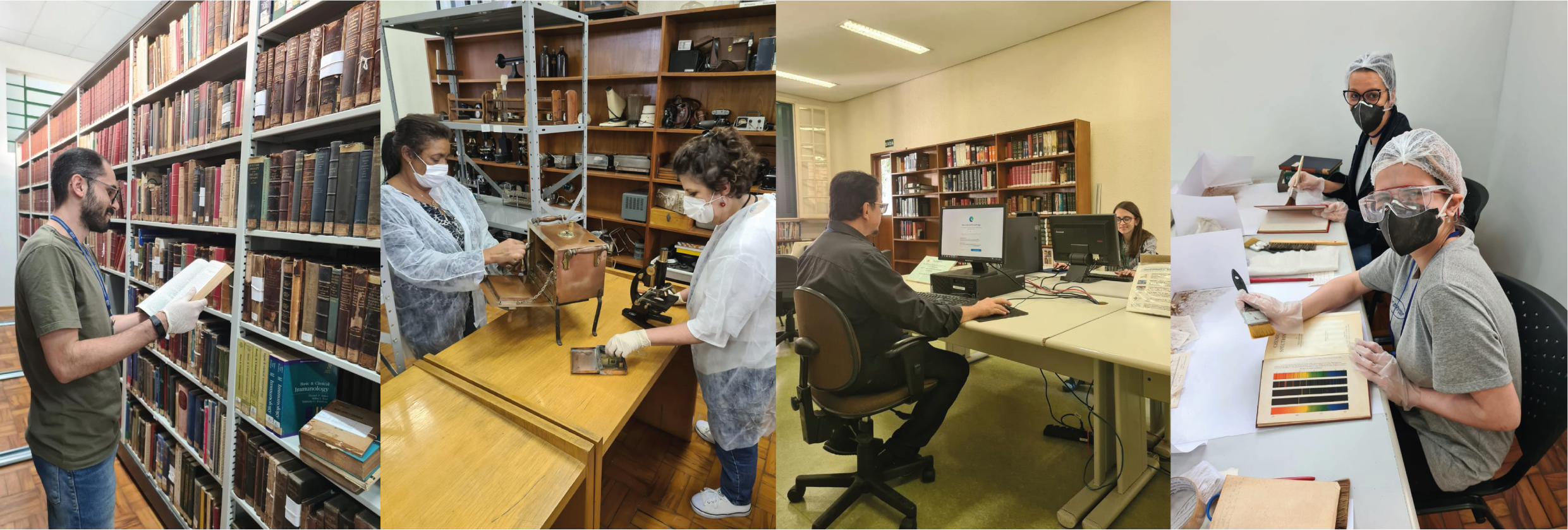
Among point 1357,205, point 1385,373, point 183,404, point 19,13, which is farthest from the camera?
point 183,404

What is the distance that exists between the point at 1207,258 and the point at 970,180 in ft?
2.00

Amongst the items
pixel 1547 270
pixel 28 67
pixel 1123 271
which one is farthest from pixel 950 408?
pixel 28 67

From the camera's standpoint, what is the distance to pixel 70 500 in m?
1.33

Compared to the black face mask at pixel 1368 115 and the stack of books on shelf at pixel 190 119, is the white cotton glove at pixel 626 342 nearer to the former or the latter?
the stack of books on shelf at pixel 190 119

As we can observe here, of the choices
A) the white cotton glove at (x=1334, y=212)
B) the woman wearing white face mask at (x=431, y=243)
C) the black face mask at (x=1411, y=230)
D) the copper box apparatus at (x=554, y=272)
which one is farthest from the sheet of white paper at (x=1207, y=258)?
the woman wearing white face mask at (x=431, y=243)

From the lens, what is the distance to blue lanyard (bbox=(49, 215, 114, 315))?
119cm

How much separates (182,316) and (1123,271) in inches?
77.3

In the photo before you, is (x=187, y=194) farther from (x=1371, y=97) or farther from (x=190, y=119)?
(x=1371, y=97)

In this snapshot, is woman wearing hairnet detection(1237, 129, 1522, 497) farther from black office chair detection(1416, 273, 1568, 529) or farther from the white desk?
the white desk

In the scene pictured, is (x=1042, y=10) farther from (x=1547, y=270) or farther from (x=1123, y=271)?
(x=1547, y=270)

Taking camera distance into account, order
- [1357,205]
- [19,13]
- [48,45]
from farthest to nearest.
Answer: [1357,205]
[48,45]
[19,13]

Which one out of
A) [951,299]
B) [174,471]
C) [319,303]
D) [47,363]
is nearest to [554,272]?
[951,299]

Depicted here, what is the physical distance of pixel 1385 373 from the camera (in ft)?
3.73

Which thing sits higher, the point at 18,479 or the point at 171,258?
the point at 171,258
